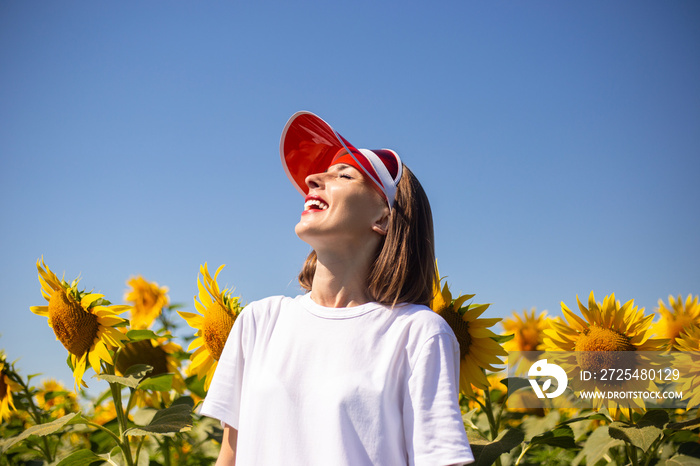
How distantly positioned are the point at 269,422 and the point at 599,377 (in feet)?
6.52

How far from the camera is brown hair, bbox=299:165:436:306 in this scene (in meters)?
2.21

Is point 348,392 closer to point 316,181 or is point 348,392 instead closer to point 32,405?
point 316,181

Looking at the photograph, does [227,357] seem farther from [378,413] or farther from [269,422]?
[378,413]

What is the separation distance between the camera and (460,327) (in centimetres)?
285

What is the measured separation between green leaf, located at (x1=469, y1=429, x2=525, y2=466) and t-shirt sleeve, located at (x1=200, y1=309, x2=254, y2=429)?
1004 mm

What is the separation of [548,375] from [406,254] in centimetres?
150

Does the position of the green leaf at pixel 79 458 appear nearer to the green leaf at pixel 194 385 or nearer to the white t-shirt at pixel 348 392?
the green leaf at pixel 194 385

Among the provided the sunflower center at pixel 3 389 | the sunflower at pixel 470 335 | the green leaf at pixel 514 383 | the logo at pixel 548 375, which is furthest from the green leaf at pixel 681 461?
the sunflower center at pixel 3 389

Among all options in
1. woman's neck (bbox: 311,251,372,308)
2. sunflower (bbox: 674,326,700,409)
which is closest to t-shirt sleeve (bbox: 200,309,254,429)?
woman's neck (bbox: 311,251,372,308)

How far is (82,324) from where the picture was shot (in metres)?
2.95

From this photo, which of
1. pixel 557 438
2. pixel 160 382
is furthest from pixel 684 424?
pixel 160 382

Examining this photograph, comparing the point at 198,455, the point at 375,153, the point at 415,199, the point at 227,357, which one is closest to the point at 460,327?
the point at 415,199

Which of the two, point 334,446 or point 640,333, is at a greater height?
point 640,333

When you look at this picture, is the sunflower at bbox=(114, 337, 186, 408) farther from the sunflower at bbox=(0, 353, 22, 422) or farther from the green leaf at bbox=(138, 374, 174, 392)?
the sunflower at bbox=(0, 353, 22, 422)
